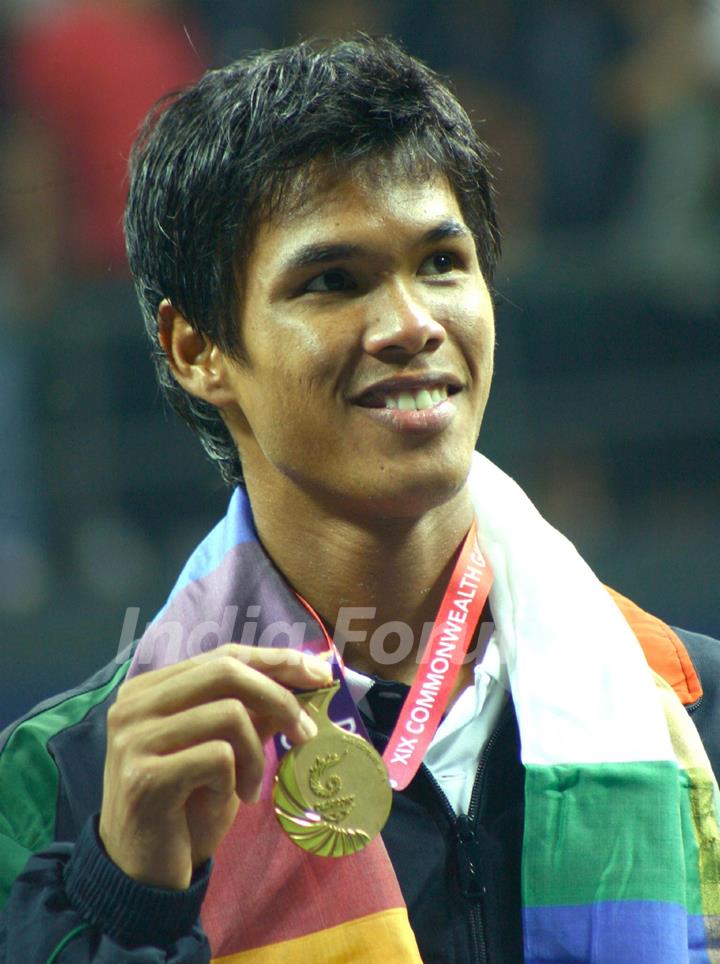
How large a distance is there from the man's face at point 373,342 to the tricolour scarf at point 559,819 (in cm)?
21

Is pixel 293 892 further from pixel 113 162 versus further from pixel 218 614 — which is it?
pixel 113 162

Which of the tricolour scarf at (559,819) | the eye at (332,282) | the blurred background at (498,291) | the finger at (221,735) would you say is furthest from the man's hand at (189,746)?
the blurred background at (498,291)

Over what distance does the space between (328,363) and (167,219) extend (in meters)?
0.37

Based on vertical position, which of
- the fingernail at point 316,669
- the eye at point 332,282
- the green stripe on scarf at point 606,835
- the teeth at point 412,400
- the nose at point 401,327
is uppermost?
the eye at point 332,282

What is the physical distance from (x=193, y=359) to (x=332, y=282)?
1.09ft

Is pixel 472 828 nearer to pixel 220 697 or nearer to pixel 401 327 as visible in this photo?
pixel 220 697

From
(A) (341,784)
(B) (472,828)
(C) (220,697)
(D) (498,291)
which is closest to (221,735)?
(C) (220,697)

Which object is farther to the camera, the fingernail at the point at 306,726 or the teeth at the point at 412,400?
the teeth at the point at 412,400

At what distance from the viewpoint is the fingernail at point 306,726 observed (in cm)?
172

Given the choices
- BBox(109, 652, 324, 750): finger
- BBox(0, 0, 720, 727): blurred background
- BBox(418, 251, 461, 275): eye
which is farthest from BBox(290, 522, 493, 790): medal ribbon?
BBox(0, 0, 720, 727): blurred background

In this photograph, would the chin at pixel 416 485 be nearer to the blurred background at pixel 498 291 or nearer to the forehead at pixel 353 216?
the forehead at pixel 353 216

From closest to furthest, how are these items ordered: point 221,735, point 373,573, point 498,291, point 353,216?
point 221,735
point 353,216
point 373,573
point 498,291

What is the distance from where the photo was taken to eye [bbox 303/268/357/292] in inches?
81.7

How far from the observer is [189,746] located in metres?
1.71
